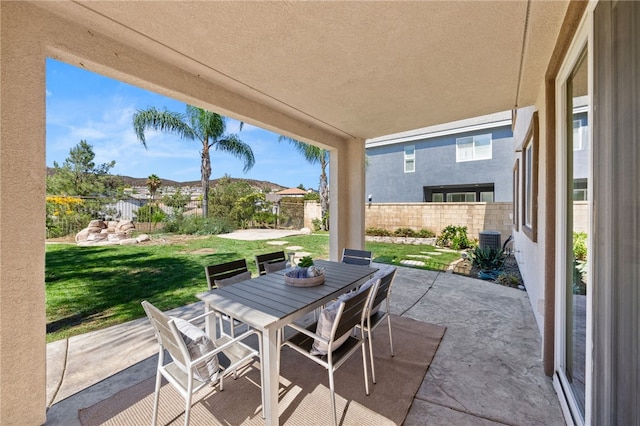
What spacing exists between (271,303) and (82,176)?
15364 millimetres

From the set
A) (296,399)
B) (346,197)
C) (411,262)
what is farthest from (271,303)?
(411,262)

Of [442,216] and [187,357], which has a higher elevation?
[442,216]

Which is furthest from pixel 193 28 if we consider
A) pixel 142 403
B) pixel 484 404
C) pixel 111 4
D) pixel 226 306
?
pixel 484 404

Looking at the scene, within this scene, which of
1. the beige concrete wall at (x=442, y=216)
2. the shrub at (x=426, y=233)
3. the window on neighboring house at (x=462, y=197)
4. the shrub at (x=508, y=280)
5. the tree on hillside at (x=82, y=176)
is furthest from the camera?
the window on neighboring house at (x=462, y=197)

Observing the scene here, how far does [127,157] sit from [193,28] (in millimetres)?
11274

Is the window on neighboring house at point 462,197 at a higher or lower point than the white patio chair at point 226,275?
higher

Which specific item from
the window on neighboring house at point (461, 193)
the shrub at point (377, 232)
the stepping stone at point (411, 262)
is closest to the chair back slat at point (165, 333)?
the stepping stone at point (411, 262)

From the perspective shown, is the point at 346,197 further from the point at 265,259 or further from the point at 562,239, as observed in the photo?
the point at 562,239

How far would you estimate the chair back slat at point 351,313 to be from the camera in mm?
1841

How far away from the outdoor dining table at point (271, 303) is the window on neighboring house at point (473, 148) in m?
10.6

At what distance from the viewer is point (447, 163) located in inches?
458

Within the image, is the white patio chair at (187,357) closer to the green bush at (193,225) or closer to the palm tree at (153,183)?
the green bush at (193,225)

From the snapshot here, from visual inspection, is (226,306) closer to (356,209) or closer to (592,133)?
(592,133)

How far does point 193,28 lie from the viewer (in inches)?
79.4
